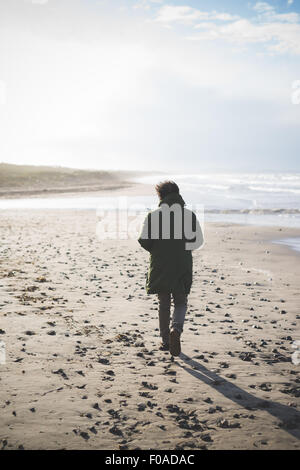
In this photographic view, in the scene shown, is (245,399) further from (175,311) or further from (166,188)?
(166,188)

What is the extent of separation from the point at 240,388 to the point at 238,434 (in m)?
1.26

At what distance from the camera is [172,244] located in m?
7.31

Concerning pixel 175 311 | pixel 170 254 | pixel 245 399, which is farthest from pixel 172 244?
pixel 245 399

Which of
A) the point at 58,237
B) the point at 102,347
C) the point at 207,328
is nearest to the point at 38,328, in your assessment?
the point at 102,347

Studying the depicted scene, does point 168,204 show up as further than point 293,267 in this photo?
No

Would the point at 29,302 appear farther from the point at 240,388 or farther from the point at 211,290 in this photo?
the point at 240,388

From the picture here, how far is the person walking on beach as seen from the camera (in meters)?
7.24

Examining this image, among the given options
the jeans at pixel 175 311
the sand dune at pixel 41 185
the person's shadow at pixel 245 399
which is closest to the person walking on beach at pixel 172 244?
the jeans at pixel 175 311

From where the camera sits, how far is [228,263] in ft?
54.0

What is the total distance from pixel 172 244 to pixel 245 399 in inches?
111

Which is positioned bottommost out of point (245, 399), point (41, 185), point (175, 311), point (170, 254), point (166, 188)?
point (245, 399)

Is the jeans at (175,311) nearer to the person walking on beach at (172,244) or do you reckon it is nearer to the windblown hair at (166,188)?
the person walking on beach at (172,244)

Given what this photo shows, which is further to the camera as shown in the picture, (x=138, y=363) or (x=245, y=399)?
(x=138, y=363)

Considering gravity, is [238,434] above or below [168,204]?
below
